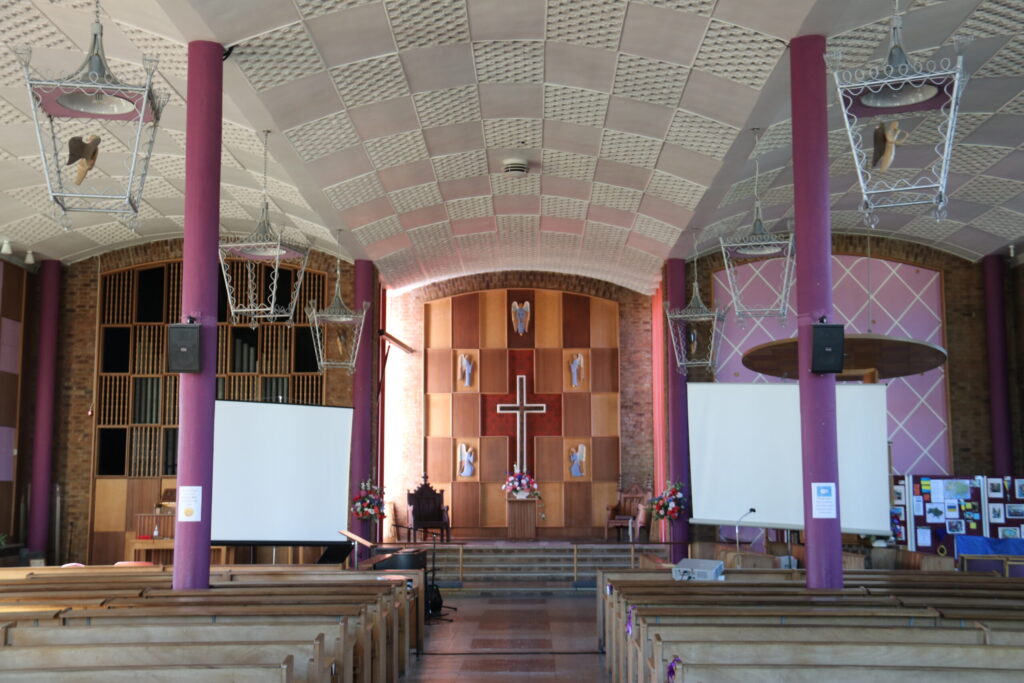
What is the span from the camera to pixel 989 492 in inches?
513

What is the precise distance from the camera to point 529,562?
15094 mm

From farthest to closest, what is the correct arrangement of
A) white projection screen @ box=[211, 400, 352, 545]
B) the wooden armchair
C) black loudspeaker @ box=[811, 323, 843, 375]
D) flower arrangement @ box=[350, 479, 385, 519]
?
the wooden armchair, flower arrangement @ box=[350, 479, 385, 519], white projection screen @ box=[211, 400, 352, 545], black loudspeaker @ box=[811, 323, 843, 375]

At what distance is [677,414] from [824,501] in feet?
25.3

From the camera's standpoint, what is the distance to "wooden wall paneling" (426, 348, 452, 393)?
18.8m

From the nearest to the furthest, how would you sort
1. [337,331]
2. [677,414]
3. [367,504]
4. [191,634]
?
[191,634], [367,504], [677,414], [337,331]

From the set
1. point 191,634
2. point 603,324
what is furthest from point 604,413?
point 191,634

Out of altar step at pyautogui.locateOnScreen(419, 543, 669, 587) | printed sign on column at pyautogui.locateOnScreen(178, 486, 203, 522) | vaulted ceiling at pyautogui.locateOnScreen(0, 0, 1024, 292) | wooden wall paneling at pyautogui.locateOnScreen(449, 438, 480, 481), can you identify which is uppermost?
vaulted ceiling at pyautogui.locateOnScreen(0, 0, 1024, 292)

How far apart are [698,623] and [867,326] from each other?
37.7ft

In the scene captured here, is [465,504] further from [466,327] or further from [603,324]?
[603,324]

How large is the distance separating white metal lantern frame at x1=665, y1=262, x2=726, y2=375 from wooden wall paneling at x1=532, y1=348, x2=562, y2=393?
12.1 feet

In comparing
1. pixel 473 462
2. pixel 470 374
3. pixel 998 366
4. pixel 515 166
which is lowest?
pixel 473 462

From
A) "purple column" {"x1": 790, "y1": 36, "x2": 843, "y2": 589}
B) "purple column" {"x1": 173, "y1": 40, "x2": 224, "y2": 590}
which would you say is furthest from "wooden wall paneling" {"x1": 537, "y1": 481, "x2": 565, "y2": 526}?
"purple column" {"x1": 173, "y1": 40, "x2": 224, "y2": 590}

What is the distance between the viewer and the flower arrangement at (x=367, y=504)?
13.4 metres

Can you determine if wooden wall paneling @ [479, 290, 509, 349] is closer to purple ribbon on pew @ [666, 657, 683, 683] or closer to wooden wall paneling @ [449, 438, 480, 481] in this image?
wooden wall paneling @ [449, 438, 480, 481]
